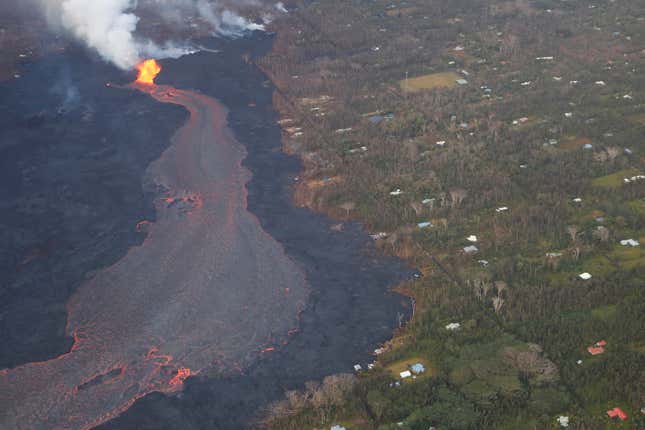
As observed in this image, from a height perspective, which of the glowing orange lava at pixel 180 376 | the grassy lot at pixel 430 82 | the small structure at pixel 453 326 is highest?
the grassy lot at pixel 430 82

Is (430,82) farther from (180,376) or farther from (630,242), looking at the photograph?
(180,376)

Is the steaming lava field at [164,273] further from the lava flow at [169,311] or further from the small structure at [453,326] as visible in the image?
the small structure at [453,326]

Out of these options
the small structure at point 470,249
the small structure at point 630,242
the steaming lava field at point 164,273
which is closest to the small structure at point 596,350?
the steaming lava field at point 164,273

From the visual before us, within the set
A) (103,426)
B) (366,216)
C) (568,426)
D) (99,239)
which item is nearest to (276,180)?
(366,216)

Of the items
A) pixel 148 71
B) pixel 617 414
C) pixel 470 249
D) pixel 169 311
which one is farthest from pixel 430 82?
pixel 617 414

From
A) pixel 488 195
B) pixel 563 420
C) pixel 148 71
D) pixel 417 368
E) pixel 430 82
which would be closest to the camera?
pixel 563 420

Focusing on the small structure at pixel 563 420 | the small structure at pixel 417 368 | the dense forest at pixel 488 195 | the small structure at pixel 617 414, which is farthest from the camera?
the small structure at pixel 417 368
